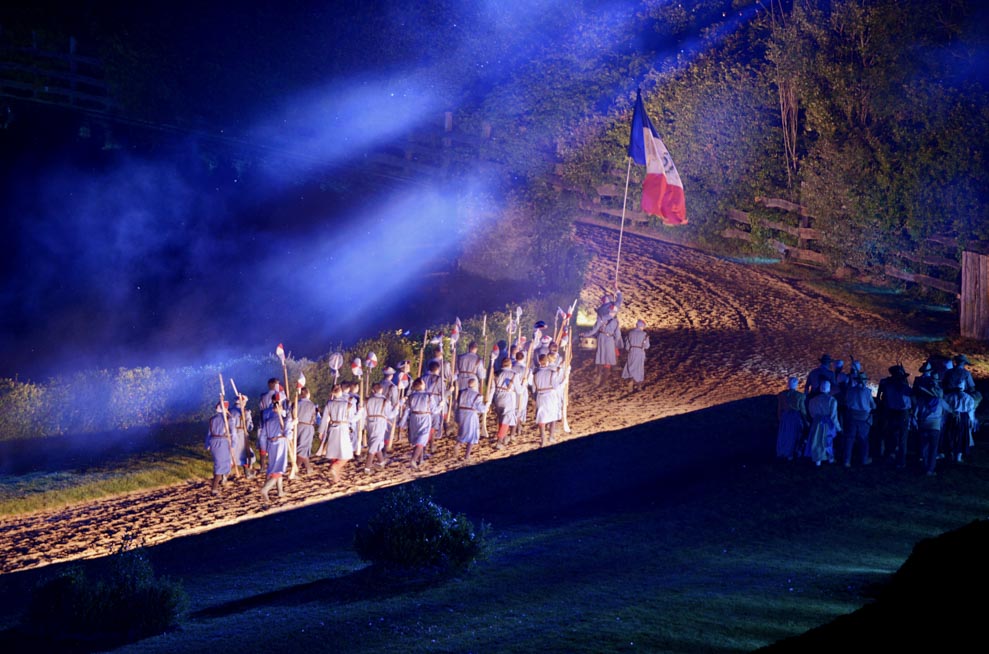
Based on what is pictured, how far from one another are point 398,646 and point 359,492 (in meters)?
8.14

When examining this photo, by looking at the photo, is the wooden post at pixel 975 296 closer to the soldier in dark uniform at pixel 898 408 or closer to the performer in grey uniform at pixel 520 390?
the soldier in dark uniform at pixel 898 408

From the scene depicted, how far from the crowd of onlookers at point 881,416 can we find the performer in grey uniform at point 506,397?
5.03m

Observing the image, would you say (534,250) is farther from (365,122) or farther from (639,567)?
(639,567)

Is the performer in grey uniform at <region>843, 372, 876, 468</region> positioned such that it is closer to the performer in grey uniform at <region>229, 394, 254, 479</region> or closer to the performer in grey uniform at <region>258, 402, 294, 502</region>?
the performer in grey uniform at <region>258, 402, 294, 502</region>

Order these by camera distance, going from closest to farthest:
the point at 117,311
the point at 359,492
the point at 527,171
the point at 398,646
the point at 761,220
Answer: the point at 398,646
the point at 359,492
the point at 117,311
the point at 527,171
the point at 761,220

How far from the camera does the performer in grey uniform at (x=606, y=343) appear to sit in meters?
25.5

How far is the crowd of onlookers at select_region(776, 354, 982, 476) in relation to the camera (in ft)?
61.3

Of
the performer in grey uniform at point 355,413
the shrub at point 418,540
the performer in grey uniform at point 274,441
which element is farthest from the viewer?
the performer in grey uniform at point 355,413

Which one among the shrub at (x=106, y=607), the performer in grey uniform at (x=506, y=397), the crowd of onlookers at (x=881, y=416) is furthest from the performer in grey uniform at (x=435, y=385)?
the shrub at (x=106, y=607)

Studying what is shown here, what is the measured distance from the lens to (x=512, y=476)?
19328 mm

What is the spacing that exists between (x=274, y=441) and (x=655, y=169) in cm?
1223

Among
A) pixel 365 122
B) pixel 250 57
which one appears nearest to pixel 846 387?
pixel 365 122

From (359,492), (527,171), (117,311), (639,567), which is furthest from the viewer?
(527,171)

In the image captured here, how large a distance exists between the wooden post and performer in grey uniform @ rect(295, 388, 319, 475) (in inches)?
694
